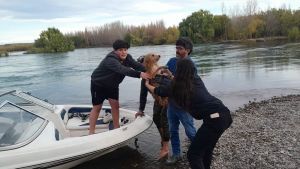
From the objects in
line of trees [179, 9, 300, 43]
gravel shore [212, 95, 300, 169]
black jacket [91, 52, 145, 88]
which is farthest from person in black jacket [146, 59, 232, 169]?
line of trees [179, 9, 300, 43]

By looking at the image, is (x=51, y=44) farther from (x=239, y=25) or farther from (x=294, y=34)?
(x=294, y=34)

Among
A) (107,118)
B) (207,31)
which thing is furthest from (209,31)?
(107,118)

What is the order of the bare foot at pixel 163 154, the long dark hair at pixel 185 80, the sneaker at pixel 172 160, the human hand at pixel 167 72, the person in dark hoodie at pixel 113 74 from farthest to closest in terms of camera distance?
1. the bare foot at pixel 163 154
2. the sneaker at pixel 172 160
3. the person in dark hoodie at pixel 113 74
4. the human hand at pixel 167 72
5. the long dark hair at pixel 185 80

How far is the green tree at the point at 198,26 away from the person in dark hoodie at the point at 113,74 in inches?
2688

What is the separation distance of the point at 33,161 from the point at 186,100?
2.45m

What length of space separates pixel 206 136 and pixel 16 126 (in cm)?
295

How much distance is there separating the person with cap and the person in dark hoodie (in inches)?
27.7

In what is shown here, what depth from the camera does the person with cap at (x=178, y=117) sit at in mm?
5059

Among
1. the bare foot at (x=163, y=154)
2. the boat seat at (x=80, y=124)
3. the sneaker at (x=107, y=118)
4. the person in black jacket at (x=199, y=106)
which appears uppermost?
the person in black jacket at (x=199, y=106)

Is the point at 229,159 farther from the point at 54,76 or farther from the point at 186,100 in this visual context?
the point at 54,76

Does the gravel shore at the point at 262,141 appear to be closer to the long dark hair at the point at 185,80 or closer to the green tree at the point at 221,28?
the long dark hair at the point at 185,80

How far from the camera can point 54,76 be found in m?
24.8

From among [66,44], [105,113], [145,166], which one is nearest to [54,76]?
[105,113]

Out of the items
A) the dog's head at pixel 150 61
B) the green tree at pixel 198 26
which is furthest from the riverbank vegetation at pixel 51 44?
the dog's head at pixel 150 61
